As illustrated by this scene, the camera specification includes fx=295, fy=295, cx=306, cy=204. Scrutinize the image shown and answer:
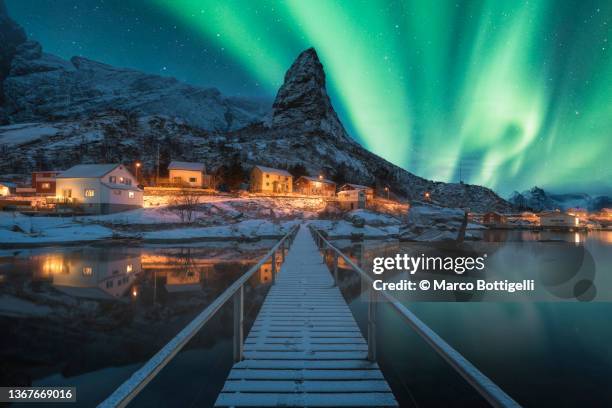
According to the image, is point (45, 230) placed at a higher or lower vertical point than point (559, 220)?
lower

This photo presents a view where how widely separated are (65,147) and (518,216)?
168 m

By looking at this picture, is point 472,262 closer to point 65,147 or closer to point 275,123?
point 65,147

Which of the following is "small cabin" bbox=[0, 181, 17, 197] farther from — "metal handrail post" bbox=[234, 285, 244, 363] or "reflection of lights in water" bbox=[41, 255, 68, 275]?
"metal handrail post" bbox=[234, 285, 244, 363]

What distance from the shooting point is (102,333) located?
9.68 metres

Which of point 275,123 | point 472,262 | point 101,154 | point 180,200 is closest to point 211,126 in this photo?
point 275,123

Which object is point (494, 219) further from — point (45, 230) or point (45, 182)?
point (45, 182)

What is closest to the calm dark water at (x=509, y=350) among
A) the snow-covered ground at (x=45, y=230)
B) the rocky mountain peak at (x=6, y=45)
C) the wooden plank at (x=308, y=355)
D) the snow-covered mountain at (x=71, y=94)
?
the wooden plank at (x=308, y=355)

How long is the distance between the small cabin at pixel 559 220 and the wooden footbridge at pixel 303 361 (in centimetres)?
12229

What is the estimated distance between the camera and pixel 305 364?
17.9 feet

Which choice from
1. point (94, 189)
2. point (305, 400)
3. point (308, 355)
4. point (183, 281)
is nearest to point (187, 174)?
point (94, 189)

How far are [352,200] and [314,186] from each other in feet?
65.5

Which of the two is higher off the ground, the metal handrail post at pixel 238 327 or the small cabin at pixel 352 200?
the small cabin at pixel 352 200

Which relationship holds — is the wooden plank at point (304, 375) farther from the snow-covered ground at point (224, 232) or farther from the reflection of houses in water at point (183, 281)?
the snow-covered ground at point (224, 232)
